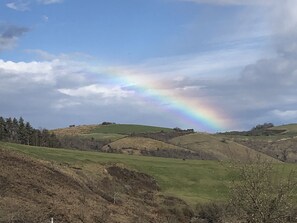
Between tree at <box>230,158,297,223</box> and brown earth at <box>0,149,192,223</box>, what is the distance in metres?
13.7

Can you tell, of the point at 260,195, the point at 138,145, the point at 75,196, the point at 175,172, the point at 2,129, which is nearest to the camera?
the point at 260,195

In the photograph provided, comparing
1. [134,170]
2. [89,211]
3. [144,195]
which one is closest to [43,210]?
[89,211]

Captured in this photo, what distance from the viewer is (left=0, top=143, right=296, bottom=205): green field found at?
7939cm

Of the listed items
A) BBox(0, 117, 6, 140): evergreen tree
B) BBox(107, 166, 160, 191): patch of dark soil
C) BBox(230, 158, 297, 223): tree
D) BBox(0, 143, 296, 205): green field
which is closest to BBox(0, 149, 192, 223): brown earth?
BBox(107, 166, 160, 191): patch of dark soil

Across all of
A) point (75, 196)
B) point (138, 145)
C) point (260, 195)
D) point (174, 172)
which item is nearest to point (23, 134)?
point (138, 145)

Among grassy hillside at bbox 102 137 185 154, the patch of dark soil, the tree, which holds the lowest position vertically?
the patch of dark soil

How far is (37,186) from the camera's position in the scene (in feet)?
161

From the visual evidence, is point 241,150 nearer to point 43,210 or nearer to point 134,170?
point 134,170

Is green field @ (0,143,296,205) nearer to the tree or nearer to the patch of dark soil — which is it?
the patch of dark soil

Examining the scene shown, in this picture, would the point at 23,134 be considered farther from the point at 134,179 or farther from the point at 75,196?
the point at 75,196

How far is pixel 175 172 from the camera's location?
3804 inches

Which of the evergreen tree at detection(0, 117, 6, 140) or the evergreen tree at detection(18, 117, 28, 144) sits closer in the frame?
the evergreen tree at detection(0, 117, 6, 140)

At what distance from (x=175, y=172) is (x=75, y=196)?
1849 inches

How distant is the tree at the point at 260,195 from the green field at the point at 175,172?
36.3 metres
